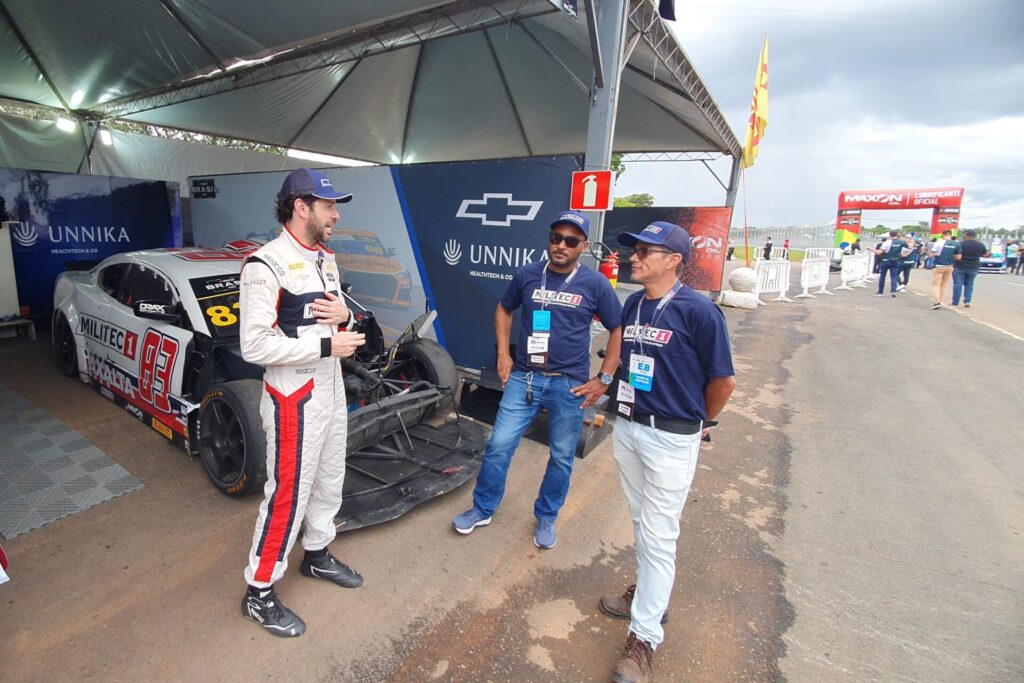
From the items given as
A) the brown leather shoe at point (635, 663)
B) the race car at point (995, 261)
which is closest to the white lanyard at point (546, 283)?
the brown leather shoe at point (635, 663)

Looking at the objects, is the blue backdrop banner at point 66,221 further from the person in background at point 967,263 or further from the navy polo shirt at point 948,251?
the navy polo shirt at point 948,251

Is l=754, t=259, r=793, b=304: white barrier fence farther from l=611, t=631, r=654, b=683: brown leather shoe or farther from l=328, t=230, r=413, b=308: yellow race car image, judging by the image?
l=611, t=631, r=654, b=683: brown leather shoe

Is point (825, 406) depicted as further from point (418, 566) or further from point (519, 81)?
point (519, 81)

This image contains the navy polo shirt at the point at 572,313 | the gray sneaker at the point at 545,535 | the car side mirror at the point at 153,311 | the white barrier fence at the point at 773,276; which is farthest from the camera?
Result: the white barrier fence at the point at 773,276

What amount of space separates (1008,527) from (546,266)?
333 cm

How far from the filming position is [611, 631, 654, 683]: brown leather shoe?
184 centimetres

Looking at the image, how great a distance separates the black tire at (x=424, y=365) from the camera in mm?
4098

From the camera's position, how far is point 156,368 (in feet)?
11.4

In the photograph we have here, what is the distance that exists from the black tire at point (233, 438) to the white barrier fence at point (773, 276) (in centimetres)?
1268

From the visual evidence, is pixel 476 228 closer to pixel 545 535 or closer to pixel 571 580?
pixel 545 535

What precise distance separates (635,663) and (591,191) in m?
3.44

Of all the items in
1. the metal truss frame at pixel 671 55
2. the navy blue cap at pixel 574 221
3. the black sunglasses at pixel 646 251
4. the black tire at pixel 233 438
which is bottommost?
the black tire at pixel 233 438

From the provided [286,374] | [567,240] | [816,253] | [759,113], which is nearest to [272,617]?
[286,374]

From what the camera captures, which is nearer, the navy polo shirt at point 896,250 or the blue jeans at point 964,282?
the blue jeans at point 964,282
